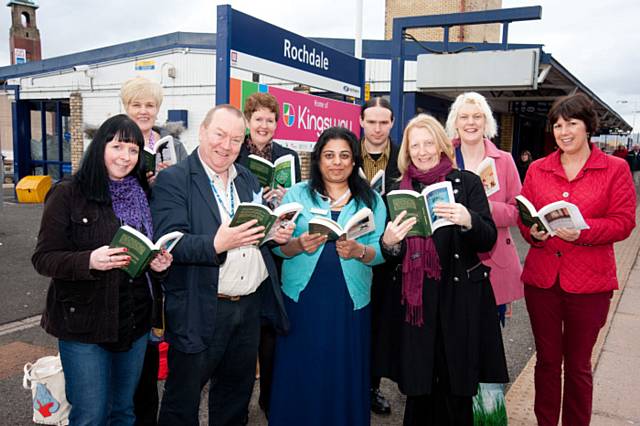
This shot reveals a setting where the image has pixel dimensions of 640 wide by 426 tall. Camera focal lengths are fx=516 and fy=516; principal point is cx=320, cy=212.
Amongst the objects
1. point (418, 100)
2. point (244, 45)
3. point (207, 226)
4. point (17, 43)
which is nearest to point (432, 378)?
point (207, 226)

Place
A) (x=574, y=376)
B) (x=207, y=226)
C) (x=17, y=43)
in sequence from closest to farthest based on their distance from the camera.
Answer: (x=207, y=226)
(x=574, y=376)
(x=17, y=43)

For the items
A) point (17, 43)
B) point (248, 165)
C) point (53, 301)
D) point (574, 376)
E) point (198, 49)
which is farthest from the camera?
point (17, 43)

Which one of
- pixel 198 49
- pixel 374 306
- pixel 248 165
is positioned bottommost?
pixel 374 306

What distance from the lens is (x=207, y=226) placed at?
96.3 inches

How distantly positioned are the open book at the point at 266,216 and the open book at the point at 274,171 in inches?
29.8

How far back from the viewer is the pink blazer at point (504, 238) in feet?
10.4

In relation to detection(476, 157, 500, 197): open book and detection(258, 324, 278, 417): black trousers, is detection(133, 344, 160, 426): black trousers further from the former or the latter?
detection(476, 157, 500, 197): open book

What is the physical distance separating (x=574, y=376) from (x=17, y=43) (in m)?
50.9

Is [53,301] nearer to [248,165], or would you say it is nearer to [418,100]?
[248,165]

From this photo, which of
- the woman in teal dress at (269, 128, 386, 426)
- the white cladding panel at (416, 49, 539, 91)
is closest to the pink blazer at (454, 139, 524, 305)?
the woman in teal dress at (269, 128, 386, 426)

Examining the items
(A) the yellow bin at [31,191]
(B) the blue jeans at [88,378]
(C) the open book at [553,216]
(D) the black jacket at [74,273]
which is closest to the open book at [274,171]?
(D) the black jacket at [74,273]

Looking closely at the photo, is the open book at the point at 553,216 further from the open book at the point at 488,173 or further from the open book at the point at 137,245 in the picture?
the open book at the point at 137,245

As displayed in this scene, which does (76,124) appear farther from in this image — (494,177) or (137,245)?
(137,245)

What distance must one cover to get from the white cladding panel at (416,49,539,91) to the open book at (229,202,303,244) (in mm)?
4486
